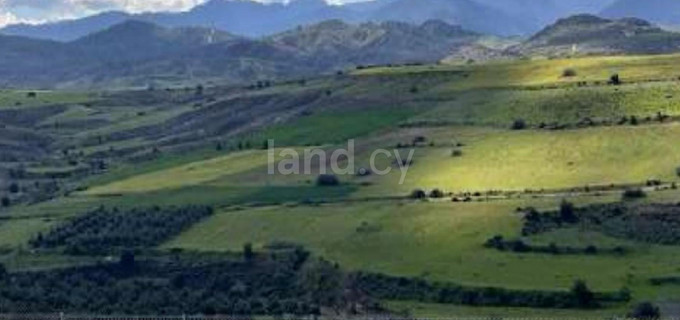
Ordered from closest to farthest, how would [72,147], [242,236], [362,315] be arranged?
[362,315] < [242,236] < [72,147]

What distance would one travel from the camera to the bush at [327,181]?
115 meters

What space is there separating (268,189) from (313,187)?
4.04 m

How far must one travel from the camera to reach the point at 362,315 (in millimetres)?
68375

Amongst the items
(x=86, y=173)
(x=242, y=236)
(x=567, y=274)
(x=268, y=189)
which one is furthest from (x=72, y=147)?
(x=567, y=274)

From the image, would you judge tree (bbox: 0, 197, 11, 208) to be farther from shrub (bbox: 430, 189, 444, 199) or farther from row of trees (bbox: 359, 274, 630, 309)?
row of trees (bbox: 359, 274, 630, 309)

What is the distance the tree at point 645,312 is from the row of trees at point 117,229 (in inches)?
1746

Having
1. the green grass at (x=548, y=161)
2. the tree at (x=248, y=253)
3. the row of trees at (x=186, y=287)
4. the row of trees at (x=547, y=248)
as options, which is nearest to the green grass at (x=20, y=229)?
the row of trees at (x=186, y=287)

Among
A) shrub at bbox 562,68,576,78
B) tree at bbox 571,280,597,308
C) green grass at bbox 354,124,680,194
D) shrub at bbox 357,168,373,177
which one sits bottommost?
tree at bbox 571,280,597,308

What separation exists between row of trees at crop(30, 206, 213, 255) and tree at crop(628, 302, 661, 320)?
44354mm

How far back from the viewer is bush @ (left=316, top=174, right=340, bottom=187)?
11483 centimetres

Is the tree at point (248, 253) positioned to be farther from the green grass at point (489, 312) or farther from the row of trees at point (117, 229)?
the green grass at point (489, 312)

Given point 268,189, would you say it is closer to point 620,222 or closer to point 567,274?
point 620,222

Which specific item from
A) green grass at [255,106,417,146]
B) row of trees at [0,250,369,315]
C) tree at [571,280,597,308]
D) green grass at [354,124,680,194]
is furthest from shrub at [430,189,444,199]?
green grass at [255,106,417,146]

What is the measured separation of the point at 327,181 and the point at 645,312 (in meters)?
55.2
